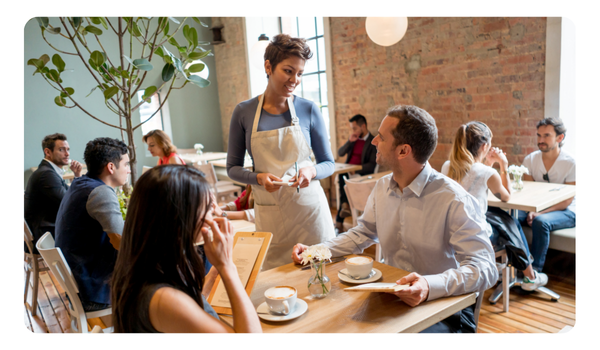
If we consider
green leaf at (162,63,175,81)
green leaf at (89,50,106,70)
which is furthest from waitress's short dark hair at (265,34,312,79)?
green leaf at (89,50,106,70)

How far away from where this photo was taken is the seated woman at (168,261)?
0.93 m

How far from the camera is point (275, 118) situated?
76.6 inches

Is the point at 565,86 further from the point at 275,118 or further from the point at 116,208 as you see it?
the point at 116,208

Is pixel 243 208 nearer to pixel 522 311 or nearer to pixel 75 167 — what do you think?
pixel 75 167

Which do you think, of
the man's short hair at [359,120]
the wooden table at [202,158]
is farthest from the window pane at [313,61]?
the wooden table at [202,158]

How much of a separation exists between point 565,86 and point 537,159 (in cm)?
64

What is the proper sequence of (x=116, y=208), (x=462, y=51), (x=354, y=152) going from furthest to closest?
(x=354, y=152) → (x=462, y=51) → (x=116, y=208)

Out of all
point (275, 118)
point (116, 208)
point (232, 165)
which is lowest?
point (116, 208)

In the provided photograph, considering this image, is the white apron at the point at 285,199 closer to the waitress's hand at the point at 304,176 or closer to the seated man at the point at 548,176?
the waitress's hand at the point at 304,176

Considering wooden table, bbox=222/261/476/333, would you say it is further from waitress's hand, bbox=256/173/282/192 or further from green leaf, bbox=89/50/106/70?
green leaf, bbox=89/50/106/70

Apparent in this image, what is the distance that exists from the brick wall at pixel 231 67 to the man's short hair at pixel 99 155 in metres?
5.08

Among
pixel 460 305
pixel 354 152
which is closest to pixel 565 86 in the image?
pixel 354 152

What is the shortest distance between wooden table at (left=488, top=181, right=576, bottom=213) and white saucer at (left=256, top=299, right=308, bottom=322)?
76.9 inches
